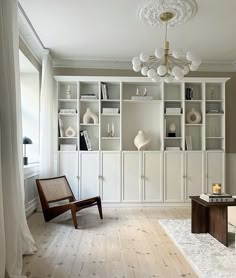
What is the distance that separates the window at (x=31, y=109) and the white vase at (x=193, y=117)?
2764mm

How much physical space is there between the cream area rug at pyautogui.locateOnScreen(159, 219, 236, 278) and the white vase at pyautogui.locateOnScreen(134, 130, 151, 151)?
5.48ft

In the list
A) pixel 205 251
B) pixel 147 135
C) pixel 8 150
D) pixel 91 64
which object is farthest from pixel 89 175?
pixel 8 150

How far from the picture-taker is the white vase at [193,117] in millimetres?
5303

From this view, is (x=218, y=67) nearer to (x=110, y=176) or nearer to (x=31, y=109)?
(x=110, y=176)

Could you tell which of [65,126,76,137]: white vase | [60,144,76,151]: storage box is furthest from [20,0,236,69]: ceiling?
[60,144,76,151]: storage box

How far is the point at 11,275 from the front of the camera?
226 centimetres

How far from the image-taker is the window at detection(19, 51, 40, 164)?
5098 mm

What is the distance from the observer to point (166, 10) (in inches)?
134

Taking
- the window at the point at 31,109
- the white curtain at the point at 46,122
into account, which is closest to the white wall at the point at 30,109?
the window at the point at 31,109

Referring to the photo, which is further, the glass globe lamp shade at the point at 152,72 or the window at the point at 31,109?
the window at the point at 31,109

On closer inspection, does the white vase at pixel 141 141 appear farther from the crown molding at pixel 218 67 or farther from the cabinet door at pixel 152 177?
the crown molding at pixel 218 67

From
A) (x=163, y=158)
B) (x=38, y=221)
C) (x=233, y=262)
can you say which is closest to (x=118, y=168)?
(x=163, y=158)

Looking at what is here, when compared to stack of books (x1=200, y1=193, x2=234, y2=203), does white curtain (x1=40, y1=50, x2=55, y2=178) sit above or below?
above

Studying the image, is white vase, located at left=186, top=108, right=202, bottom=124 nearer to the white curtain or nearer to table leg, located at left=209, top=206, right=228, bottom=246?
table leg, located at left=209, top=206, right=228, bottom=246
